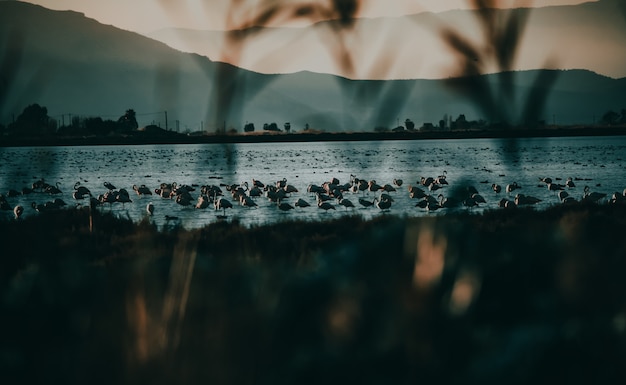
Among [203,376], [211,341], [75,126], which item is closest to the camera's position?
[75,126]

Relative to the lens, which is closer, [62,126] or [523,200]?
[62,126]

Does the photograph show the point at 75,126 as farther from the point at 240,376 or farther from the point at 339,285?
the point at 339,285

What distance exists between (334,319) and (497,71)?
13.9ft

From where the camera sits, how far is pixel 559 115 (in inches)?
94.3

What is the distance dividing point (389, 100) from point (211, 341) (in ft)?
10.8

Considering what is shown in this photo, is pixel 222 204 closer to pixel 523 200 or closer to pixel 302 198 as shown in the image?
pixel 302 198

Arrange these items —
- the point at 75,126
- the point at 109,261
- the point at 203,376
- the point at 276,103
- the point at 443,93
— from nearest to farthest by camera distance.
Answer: the point at 443,93
the point at 276,103
the point at 75,126
the point at 203,376
the point at 109,261

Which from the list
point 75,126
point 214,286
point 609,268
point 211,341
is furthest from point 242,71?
point 609,268

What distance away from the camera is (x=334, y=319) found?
19.3 feet

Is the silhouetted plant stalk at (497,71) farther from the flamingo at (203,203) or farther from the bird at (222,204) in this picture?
the flamingo at (203,203)

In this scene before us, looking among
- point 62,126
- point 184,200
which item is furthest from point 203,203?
point 62,126

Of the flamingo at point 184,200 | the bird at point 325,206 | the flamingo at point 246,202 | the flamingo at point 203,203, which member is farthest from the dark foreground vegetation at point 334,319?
the flamingo at point 184,200

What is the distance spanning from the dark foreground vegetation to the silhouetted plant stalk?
0.90 m

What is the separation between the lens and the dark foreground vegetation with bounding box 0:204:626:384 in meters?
4.79
